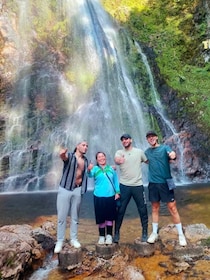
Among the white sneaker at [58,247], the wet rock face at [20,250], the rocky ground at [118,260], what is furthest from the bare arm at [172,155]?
the wet rock face at [20,250]

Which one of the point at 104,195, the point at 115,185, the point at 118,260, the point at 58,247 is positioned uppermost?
the point at 115,185

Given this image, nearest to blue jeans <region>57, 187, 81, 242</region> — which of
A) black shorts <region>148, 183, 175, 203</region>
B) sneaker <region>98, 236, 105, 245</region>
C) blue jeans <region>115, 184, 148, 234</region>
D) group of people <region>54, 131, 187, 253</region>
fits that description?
group of people <region>54, 131, 187, 253</region>

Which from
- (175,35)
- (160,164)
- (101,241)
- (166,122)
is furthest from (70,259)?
(175,35)

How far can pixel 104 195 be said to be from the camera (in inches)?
201

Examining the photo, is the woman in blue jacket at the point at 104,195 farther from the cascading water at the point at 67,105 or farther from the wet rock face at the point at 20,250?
the cascading water at the point at 67,105

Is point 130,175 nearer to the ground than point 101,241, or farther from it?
farther from it

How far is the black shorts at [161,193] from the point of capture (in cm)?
520

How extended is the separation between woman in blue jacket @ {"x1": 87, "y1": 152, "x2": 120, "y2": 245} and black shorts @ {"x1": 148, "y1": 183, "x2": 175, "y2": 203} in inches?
22.6

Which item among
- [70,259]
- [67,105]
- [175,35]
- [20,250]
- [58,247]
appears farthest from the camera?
[175,35]

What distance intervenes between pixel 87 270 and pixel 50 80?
1358 cm

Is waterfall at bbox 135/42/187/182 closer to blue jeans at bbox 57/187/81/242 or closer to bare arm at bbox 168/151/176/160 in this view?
bare arm at bbox 168/151/176/160

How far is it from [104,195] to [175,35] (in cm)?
1810

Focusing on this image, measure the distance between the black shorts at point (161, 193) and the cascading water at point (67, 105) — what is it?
838cm

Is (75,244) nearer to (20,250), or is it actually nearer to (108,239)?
(108,239)
